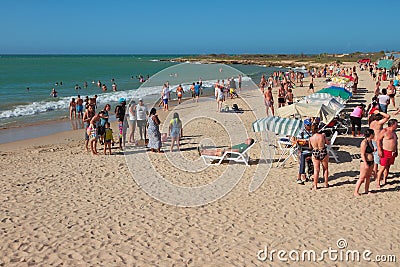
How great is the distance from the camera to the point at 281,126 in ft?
26.6

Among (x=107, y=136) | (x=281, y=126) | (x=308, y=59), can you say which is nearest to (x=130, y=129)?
(x=107, y=136)

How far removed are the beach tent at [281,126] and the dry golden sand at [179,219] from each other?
0.91 metres

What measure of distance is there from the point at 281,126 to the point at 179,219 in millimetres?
3377

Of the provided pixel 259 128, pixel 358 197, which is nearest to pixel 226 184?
pixel 259 128

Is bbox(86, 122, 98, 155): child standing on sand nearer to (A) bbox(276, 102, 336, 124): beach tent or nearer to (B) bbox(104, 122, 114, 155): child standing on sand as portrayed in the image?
(B) bbox(104, 122, 114, 155): child standing on sand

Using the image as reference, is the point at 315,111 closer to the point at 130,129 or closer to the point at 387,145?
the point at 387,145

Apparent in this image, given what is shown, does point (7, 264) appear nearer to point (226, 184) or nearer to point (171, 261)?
point (171, 261)

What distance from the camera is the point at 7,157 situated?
10516 millimetres

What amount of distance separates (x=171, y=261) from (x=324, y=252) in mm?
2030

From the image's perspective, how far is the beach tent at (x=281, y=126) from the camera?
7969 millimetres

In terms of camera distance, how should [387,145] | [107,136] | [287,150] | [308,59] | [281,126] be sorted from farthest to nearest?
[308,59]
[107,136]
[287,150]
[281,126]
[387,145]

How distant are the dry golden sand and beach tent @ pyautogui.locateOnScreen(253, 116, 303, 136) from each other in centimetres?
91

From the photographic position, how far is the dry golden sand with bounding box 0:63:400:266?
493 centimetres

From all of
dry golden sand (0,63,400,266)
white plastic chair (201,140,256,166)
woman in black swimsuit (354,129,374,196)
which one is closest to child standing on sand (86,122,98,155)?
dry golden sand (0,63,400,266)
